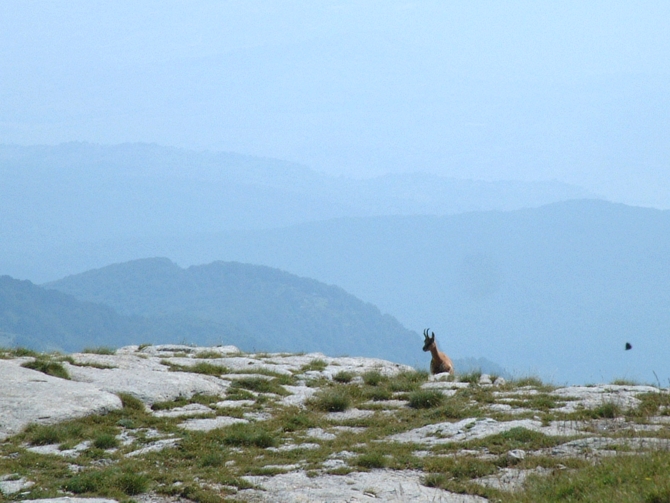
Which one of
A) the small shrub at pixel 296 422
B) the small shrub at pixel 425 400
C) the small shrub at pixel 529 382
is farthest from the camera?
the small shrub at pixel 529 382

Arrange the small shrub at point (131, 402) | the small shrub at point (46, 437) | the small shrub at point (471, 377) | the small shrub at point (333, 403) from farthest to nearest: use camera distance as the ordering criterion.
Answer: the small shrub at point (471, 377) → the small shrub at point (333, 403) → the small shrub at point (131, 402) → the small shrub at point (46, 437)

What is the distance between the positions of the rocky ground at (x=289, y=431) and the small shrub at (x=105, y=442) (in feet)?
0.07

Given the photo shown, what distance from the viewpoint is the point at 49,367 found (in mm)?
17750

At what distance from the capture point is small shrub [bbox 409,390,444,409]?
1653 cm

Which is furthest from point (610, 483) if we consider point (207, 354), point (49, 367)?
point (207, 354)

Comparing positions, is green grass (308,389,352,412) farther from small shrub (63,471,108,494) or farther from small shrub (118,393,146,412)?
small shrub (63,471,108,494)

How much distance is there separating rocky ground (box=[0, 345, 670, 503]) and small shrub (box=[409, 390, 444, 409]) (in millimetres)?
27

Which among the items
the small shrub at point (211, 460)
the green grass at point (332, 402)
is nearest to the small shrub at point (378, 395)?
the green grass at point (332, 402)

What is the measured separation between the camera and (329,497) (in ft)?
33.0

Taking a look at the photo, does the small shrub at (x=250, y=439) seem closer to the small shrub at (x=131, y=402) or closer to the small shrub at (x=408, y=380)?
the small shrub at (x=131, y=402)

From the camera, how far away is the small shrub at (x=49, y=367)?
17438 millimetres

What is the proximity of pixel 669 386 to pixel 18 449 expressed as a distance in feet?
46.3

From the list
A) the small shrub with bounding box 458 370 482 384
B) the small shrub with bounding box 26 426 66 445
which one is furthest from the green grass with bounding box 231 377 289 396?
the small shrub with bounding box 26 426 66 445

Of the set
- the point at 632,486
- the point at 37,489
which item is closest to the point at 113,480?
the point at 37,489
